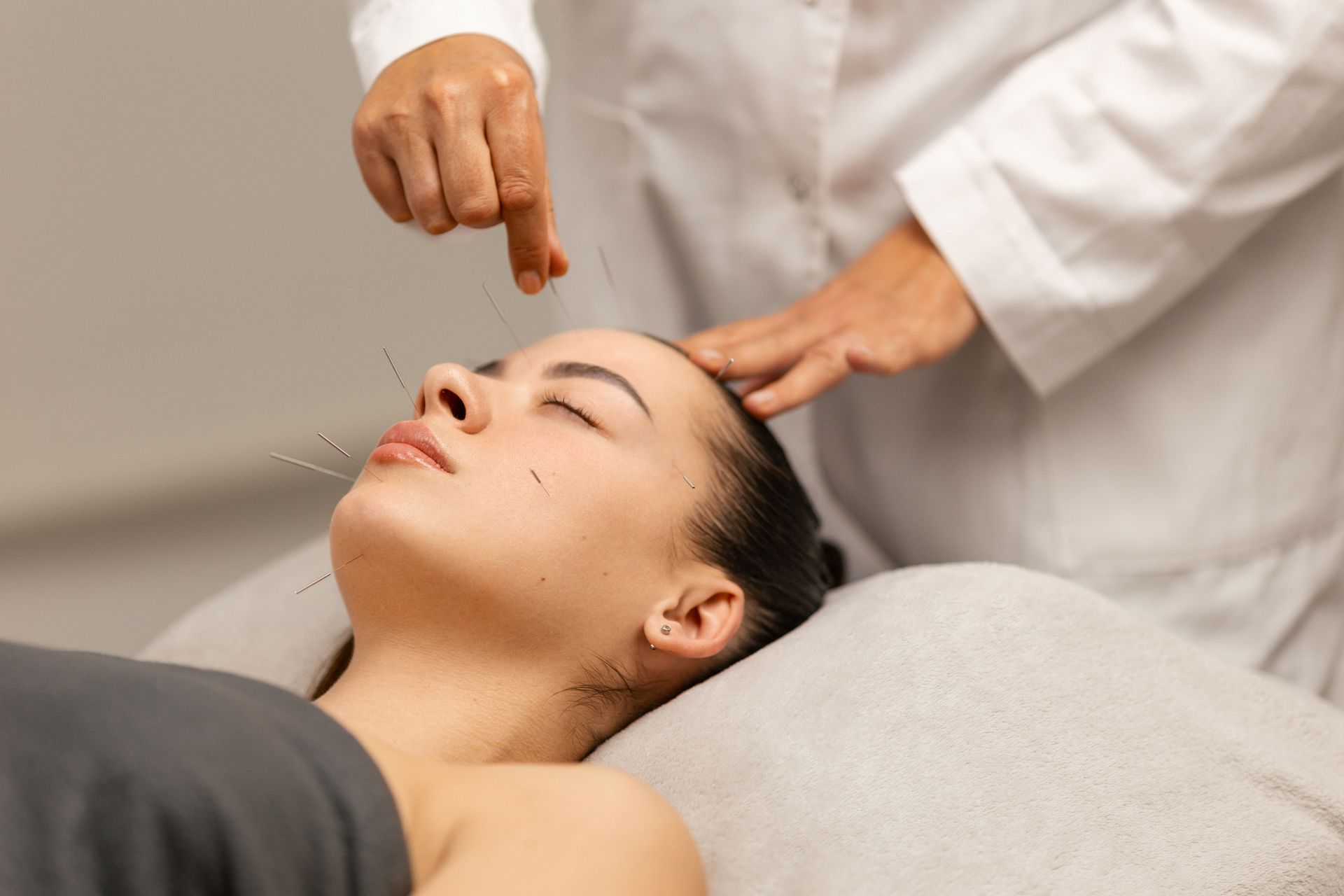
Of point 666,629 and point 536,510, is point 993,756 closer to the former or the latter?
point 666,629

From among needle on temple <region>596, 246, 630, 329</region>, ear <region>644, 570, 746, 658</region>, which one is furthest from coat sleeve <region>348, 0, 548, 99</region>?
ear <region>644, 570, 746, 658</region>

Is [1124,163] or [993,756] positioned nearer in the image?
[993,756]

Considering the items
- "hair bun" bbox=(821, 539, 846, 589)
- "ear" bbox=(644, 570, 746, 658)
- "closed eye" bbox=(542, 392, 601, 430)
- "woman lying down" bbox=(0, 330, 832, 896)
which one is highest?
"closed eye" bbox=(542, 392, 601, 430)

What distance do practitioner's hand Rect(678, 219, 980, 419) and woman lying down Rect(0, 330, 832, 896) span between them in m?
0.07

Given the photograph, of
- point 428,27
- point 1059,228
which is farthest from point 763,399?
point 428,27

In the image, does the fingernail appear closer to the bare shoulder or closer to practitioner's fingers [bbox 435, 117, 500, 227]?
practitioner's fingers [bbox 435, 117, 500, 227]

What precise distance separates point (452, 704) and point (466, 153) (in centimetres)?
50

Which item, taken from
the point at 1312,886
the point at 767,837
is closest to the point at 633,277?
the point at 767,837

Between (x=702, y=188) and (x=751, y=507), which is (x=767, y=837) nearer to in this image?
(x=751, y=507)

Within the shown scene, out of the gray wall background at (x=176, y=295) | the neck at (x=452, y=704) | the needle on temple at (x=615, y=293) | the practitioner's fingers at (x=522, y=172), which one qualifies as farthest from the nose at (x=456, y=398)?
the gray wall background at (x=176, y=295)

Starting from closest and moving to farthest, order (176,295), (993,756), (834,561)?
(993,756) < (834,561) < (176,295)

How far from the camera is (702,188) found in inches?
59.6

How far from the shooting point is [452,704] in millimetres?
1031

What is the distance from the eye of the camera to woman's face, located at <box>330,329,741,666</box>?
1.02 m
